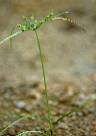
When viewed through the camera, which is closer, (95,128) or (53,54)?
(95,128)

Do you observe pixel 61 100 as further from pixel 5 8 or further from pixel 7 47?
pixel 5 8

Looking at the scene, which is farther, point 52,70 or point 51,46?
point 51,46

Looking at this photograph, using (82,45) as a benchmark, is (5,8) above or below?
above

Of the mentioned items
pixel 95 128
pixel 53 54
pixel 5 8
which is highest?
pixel 5 8

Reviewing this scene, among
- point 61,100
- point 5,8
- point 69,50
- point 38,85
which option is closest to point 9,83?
point 38,85

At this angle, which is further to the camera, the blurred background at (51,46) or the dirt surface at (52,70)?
the blurred background at (51,46)

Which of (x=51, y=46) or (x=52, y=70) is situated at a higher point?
(x=51, y=46)
